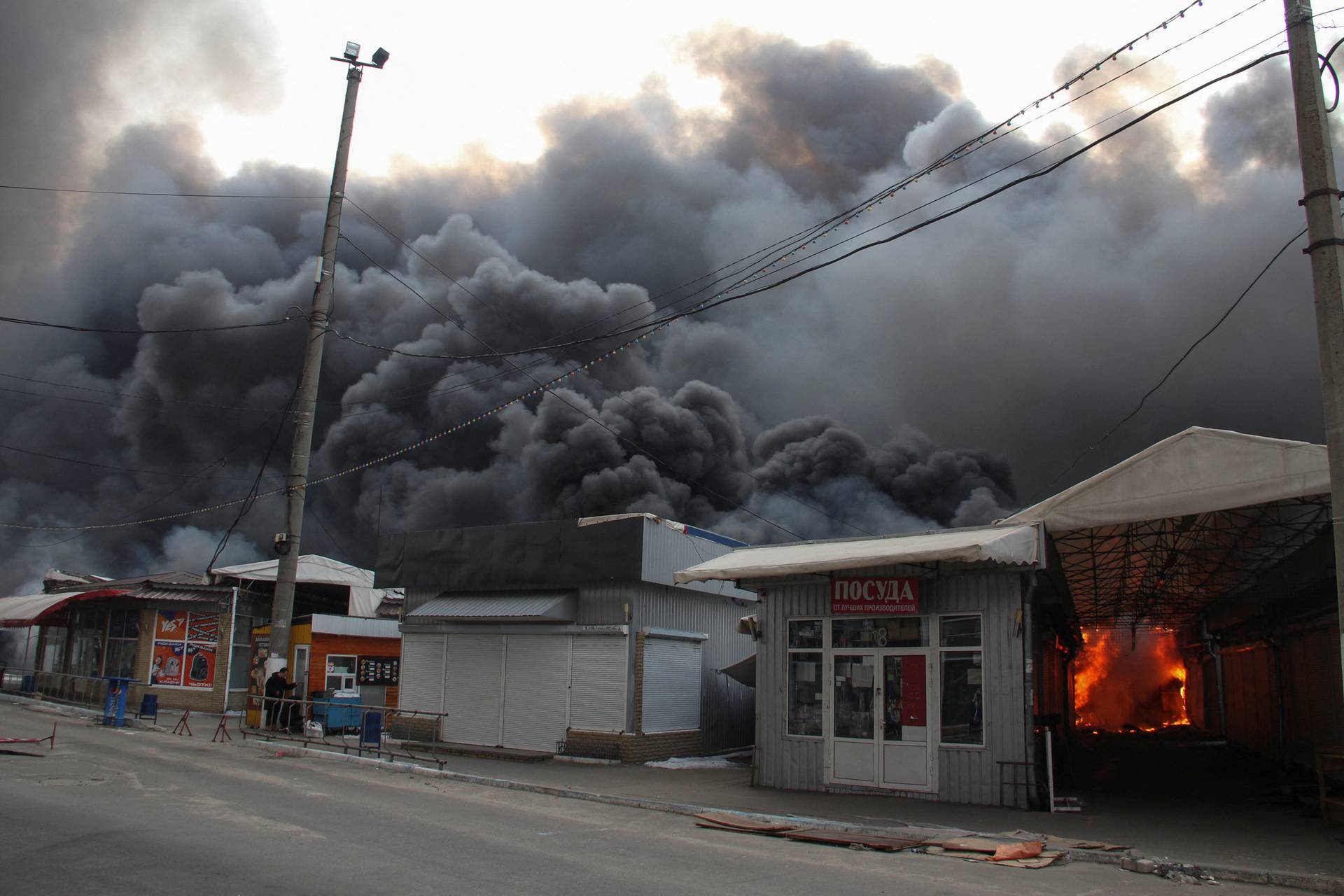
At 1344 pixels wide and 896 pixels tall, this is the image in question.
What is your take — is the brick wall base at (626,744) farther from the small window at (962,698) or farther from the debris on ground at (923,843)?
the debris on ground at (923,843)

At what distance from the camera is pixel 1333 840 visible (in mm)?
9672

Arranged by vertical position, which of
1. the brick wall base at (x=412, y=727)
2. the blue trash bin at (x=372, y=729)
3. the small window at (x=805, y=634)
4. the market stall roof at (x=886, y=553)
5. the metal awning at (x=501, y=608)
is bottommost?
the brick wall base at (x=412, y=727)

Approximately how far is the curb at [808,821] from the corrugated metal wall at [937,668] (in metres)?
2.04

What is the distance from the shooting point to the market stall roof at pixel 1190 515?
10.4 m

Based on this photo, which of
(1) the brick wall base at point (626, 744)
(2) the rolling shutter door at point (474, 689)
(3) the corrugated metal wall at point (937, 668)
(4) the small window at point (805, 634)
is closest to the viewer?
(3) the corrugated metal wall at point (937, 668)

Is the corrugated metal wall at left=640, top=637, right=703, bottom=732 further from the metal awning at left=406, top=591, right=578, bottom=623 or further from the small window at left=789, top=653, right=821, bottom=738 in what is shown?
the small window at left=789, top=653, right=821, bottom=738

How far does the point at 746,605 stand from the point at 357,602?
13327 millimetres

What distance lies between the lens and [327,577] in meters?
29.6

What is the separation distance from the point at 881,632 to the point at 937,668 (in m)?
0.91

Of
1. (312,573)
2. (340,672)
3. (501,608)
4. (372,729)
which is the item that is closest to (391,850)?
(372,729)

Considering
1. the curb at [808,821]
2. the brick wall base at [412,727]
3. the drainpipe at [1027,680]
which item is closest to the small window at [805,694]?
the curb at [808,821]

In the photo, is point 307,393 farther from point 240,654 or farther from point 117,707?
point 240,654

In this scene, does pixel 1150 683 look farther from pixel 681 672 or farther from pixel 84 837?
pixel 84 837

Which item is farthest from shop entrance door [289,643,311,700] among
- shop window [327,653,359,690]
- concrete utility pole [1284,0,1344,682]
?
concrete utility pole [1284,0,1344,682]
